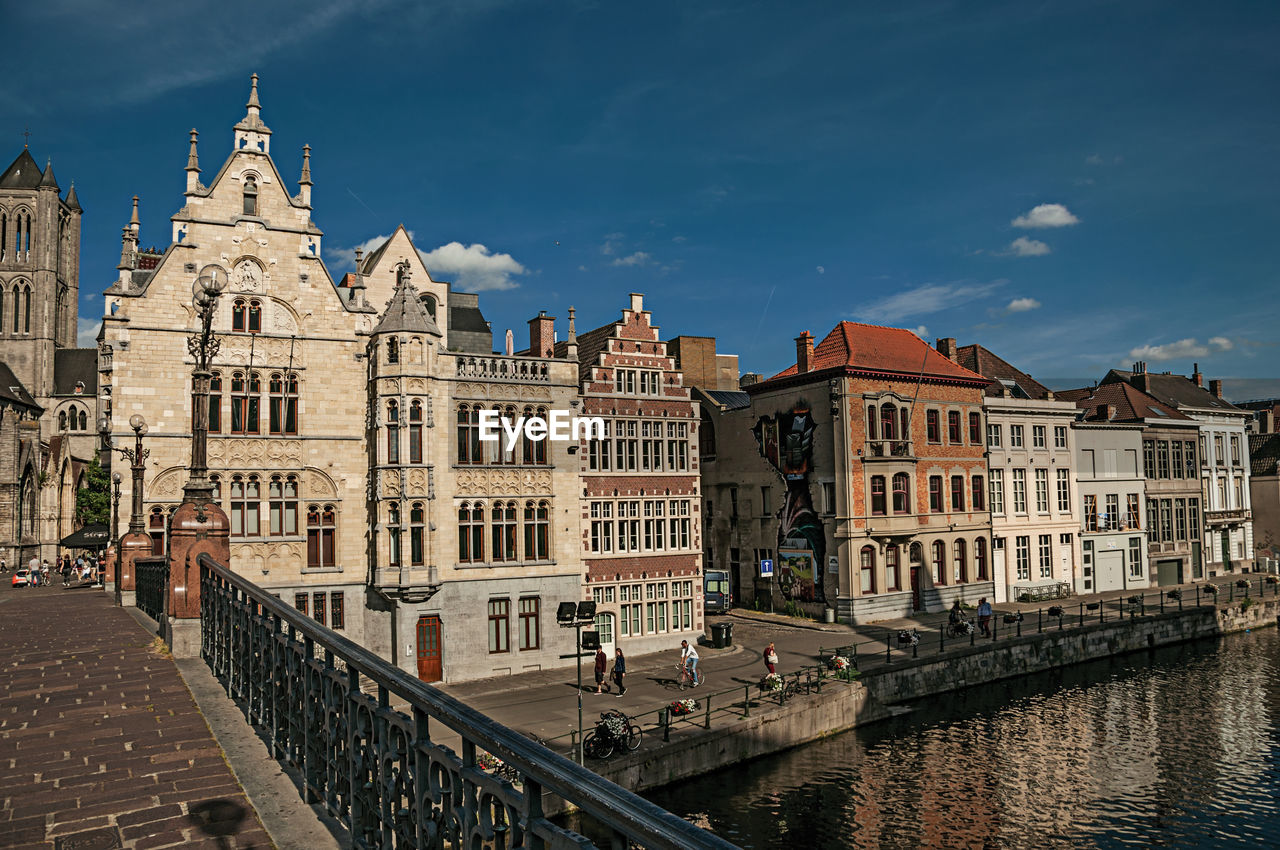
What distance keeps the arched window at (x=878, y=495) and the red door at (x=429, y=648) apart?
72.0 feet

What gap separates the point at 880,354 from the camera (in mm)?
43906

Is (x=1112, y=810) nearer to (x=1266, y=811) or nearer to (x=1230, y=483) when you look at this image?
(x=1266, y=811)

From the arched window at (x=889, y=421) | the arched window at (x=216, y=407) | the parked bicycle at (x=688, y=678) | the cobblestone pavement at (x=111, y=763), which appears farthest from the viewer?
the arched window at (x=889, y=421)

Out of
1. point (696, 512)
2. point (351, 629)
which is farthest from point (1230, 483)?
point (351, 629)

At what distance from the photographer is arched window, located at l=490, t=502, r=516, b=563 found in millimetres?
33281

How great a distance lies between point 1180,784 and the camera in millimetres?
23562

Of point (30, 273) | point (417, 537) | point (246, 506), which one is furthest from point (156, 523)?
point (30, 273)

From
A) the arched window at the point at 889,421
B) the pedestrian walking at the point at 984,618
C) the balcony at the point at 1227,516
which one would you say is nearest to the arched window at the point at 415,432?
the arched window at the point at 889,421

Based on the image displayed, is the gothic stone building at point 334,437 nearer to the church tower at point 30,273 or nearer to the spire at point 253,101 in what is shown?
the spire at point 253,101

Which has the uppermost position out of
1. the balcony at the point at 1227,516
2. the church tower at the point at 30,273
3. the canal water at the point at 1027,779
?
the church tower at the point at 30,273

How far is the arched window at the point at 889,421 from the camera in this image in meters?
43.4

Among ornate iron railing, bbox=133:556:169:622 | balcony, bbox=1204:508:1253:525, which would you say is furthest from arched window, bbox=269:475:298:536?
balcony, bbox=1204:508:1253:525

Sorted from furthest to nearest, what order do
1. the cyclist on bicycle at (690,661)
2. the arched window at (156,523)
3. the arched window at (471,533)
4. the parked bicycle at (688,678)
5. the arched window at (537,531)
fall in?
the arched window at (537,531) < the arched window at (471,533) < the parked bicycle at (688,678) < the cyclist on bicycle at (690,661) < the arched window at (156,523)

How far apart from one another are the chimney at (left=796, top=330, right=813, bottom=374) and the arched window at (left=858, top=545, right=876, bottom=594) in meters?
9.65
